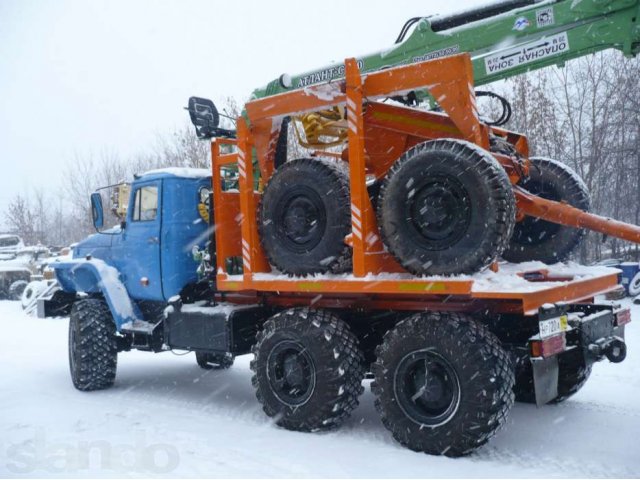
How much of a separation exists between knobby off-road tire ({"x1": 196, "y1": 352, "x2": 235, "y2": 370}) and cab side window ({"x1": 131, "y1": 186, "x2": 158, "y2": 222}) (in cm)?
221

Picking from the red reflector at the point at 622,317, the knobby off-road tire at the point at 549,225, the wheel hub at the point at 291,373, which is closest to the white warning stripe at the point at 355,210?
the wheel hub at the point at 291,373

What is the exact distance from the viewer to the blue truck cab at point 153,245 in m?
6.66

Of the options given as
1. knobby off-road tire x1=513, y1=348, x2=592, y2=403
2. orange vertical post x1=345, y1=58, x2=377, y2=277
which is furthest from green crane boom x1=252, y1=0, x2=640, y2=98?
knobby off-road tire x1=513, y1=348, x2=592, y2=403

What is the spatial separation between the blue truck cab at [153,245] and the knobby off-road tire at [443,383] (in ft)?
9.19

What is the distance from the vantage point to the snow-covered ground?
4.33m

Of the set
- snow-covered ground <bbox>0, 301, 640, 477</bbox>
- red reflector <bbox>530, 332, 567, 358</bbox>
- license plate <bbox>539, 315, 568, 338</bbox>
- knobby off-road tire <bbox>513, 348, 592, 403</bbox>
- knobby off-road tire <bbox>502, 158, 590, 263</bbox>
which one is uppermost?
knobby off-road tire <bbox>502, 158, 590, 263</bbox>

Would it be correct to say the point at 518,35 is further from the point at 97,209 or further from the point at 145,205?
the point at 97,209

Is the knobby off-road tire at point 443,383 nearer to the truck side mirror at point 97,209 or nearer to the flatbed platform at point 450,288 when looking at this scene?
the flatbed platform at point 450,288

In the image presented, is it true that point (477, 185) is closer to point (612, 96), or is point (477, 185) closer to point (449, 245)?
point (449, 245)

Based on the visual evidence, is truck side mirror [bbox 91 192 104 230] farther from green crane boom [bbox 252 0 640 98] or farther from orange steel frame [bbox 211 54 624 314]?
green crane boom [bbox 252 0 640 98]

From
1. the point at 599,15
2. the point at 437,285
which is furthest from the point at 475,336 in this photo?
the point at 599,15

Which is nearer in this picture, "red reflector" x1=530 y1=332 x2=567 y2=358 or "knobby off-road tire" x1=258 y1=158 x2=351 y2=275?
"red reflector" x1=530 y1=332 x2=567 y2=358

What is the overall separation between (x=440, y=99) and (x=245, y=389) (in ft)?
13.7

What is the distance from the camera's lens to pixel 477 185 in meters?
4.28
